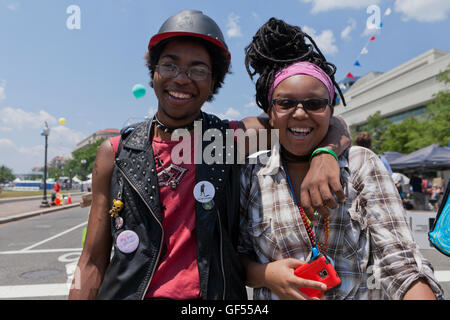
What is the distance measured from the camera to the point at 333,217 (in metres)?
1.53

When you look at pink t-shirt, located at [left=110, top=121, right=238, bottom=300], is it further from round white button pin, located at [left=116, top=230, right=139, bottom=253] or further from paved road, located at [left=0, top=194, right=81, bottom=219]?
paved road, located at [left=0, top=194, right=81, bottom=219]

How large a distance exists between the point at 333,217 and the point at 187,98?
0.97m

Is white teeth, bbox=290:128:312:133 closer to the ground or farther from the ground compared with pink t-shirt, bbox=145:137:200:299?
farther from the ground

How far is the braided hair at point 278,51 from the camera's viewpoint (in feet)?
6.11

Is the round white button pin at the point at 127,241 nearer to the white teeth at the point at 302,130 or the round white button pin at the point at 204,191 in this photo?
the round white button pin at the point at 204,191

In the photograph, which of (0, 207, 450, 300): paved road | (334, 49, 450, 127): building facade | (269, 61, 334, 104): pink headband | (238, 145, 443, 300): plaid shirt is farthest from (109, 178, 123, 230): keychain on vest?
(334, 49, 450, 127): building facade

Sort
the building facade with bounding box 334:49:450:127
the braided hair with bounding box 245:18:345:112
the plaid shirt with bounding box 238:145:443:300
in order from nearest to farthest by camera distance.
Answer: the plaid shirt with bounding box 238:145:443:300 → the braided hair with bounding box 245:18:345:112 → the building facade with bounding box 334:49:450:127

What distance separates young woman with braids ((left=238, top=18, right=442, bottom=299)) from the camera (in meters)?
1.37

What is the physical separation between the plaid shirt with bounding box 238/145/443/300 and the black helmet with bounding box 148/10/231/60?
737 mm

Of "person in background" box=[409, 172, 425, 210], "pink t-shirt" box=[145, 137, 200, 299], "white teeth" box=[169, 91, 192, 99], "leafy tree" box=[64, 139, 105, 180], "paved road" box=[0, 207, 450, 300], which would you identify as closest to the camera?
"pink t-shirt" box=[145, 137, 200, 299]
